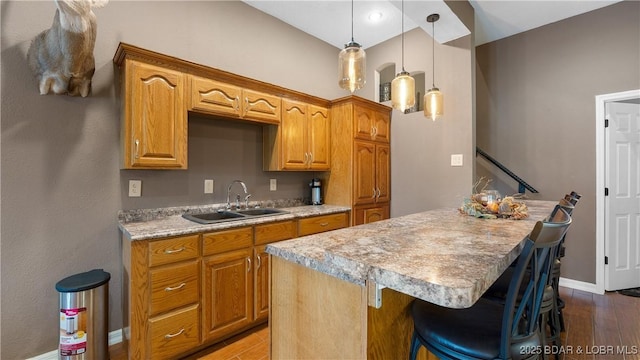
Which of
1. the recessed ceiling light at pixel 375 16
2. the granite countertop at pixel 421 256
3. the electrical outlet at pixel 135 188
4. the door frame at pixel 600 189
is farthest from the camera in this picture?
the recessed ceiling light at pixel 375 16

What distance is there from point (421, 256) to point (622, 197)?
3.64 metres

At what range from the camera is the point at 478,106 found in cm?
384

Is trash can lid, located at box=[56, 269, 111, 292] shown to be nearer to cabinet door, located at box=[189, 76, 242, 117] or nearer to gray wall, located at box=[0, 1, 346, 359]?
gray wall, located at box=[0, 1, 346, 359]

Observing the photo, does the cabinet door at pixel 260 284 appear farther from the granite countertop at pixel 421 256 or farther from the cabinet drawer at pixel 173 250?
the granite countertop at pixel 421 256

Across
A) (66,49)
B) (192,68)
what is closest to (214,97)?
(192,68)

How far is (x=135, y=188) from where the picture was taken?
2.22m

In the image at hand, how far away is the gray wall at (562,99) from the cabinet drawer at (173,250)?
359 centimetres

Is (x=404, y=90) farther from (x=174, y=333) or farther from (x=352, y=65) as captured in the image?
(x=174, y=333)

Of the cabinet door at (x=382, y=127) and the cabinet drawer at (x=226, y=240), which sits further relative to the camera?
the cabinet door at (x=382, y=127)

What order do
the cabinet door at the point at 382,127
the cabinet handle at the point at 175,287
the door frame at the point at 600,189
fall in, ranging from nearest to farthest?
1. the cabinet handle at the point at 175,287
2. the door frame at the point at 600,189
3. the cabinet door at the point at 382,127

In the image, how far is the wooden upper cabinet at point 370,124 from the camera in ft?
10.7

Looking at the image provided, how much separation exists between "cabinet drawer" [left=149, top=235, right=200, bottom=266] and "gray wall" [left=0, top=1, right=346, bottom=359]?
615 millimetres

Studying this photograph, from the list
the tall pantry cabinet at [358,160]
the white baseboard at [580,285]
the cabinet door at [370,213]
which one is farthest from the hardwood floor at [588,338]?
the tall pantry cabinet at [358,160]

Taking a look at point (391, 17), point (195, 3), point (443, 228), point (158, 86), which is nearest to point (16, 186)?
point (158, 86)
